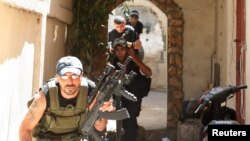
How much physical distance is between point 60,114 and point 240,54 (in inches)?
96.9

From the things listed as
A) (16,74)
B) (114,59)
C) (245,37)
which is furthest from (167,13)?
(16,74)

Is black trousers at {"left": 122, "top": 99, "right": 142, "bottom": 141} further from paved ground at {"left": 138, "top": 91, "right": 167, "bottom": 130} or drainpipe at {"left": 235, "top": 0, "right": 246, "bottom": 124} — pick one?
paved ground at {"left": 138, "top": 91, "right": 167, "bottom": 130}

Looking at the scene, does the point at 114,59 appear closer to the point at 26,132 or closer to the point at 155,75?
the point at 26,132

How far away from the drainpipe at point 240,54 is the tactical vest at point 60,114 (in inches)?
74.8

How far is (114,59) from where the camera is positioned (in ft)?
18.0

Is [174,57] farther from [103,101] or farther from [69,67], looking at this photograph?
[69,67]

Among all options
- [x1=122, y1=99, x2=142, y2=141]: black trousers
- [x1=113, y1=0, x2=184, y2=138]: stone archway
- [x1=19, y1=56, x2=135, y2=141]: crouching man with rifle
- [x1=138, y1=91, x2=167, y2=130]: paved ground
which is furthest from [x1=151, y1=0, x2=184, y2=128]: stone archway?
[x1=19, y1=56, x2=135, y2=141]: crouching man with rifle

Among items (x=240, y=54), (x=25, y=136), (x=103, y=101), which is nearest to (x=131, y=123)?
(x=240, y=54)

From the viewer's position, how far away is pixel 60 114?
321cm

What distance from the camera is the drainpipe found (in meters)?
4.52

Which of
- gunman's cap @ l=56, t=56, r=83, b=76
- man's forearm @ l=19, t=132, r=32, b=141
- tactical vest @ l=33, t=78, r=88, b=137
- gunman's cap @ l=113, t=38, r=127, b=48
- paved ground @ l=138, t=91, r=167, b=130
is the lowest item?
paved ground @ l=138, t=91, r=167, b=130

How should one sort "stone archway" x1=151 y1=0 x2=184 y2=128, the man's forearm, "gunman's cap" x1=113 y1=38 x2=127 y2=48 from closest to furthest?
the man's forearm
"gunman's cap" x1=113 y1=38 x2=127 y2=48
"stone archway" x1=151 y1=0 x2=184 y2=128

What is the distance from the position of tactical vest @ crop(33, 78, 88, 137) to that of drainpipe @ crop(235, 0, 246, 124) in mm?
1900

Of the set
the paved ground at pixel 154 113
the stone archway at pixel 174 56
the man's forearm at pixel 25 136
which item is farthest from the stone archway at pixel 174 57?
the man's forearm at pixel 25 136
